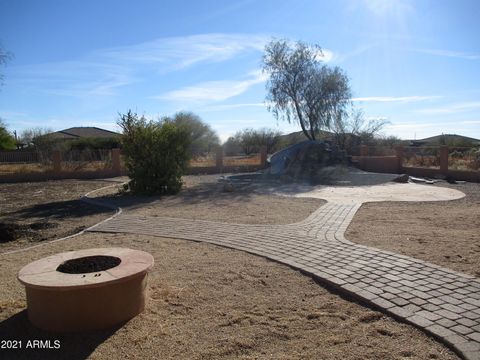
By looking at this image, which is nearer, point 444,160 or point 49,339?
point 49,339

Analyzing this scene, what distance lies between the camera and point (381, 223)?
8031mm

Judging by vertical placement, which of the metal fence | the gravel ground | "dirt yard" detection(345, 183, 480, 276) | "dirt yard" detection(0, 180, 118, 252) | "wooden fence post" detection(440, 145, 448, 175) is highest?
the metal fence

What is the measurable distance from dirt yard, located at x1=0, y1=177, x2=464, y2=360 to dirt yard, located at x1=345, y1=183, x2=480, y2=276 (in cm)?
193

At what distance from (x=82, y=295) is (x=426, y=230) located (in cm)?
591

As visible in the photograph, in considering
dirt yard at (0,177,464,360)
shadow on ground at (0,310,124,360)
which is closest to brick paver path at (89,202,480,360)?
dirt yard at (0,177,464,360)

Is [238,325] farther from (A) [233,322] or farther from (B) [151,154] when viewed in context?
(B) [151,154]

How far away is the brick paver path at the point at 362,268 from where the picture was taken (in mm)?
3561

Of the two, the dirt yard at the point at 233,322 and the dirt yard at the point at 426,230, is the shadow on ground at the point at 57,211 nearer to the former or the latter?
the dirt yard at the point at 233,322

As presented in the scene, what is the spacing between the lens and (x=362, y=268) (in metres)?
4.94

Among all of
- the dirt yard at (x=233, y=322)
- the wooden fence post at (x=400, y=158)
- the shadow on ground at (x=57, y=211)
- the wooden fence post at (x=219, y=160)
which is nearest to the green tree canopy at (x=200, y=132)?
the wooden fence post at (x=219, y=160)

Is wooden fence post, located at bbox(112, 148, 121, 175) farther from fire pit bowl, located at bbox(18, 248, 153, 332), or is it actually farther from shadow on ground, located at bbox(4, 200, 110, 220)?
fire pit bowl, located at bbox(18, 248, 153, 332)

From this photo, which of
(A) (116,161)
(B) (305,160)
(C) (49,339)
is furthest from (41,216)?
(B) (305,160)

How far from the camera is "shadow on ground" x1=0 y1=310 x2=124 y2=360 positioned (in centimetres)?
320

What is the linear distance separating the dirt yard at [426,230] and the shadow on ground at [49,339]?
4.04 m
